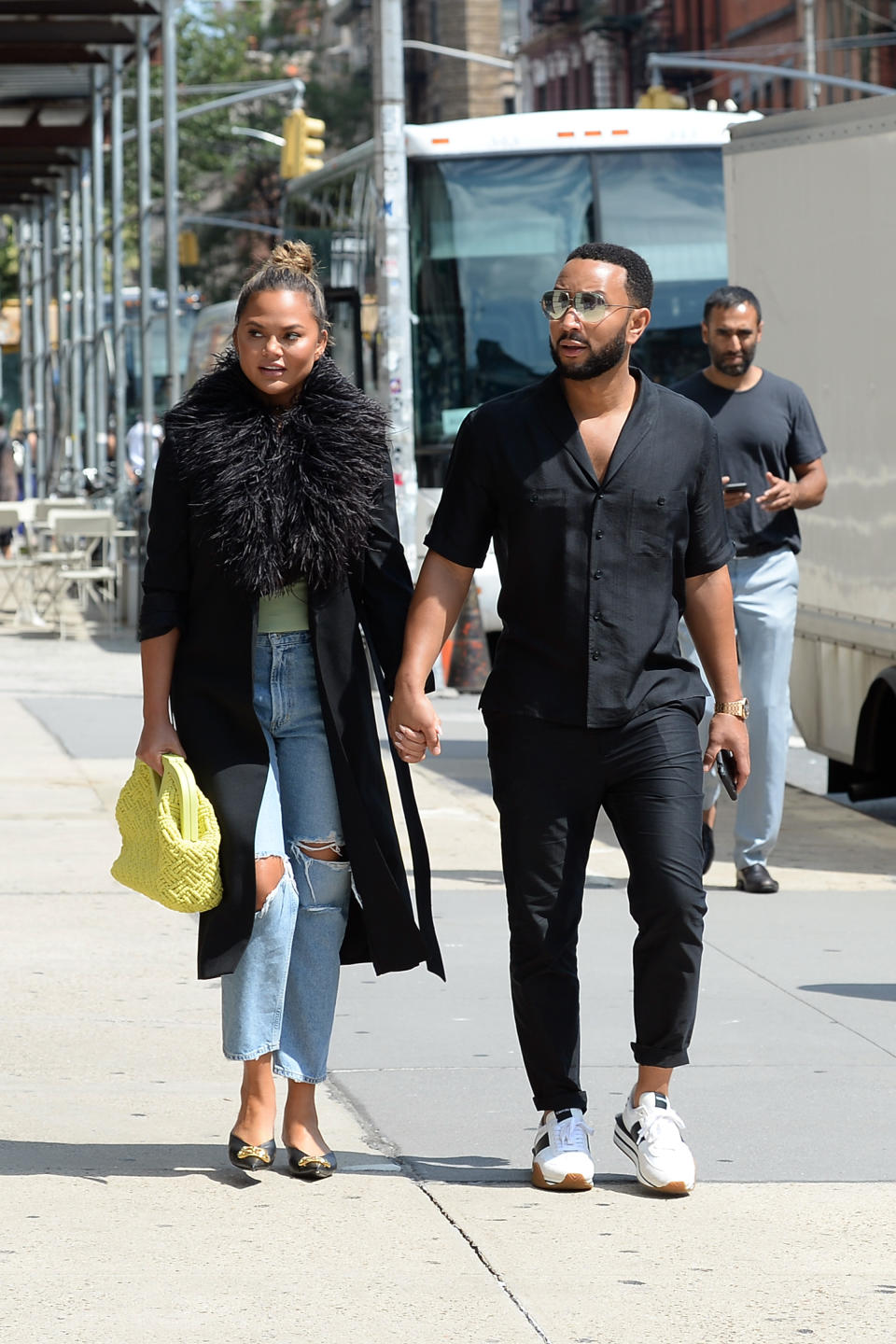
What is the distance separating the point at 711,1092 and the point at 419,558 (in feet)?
32.6

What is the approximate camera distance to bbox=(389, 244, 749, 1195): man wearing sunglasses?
15.8 ft

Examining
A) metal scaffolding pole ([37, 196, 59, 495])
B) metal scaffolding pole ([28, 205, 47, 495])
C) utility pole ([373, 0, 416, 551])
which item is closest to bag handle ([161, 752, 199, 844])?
utility pole ([373, 0, 416, 551])

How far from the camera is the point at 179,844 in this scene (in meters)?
4.76

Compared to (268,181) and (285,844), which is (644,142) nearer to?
(285,844)

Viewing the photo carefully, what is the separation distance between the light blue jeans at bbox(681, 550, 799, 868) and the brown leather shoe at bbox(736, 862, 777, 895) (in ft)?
0.08

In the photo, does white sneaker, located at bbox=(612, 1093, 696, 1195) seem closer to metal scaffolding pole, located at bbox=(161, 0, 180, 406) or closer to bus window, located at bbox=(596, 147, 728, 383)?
bus window, located at bbox=(596, 147, 728, 383)

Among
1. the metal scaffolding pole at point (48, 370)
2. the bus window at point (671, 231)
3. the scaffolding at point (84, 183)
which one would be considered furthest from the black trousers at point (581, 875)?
the metal scaffolding pole at point (48, 370)

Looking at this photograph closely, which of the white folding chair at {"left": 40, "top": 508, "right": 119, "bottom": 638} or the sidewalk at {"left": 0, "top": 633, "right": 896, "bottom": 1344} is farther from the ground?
the white folding chair at {"left": 40, "top": 508, "right": 119, "bottom": 638}

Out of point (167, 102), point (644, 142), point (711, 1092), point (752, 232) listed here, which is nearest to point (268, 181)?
point (167, 102)

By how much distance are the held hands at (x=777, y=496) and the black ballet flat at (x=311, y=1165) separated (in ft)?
12.7

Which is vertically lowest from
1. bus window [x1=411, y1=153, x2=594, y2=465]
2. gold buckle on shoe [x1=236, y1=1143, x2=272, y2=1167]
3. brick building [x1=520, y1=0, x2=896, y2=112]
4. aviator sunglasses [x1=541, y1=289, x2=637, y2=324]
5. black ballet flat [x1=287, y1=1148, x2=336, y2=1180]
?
black ballet flat [x1=287, y1=1148, x2=336, y2=1180]

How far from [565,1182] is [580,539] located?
1.32 metres

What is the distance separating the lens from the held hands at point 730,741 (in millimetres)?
5121

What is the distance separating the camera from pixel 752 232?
10.8 m
